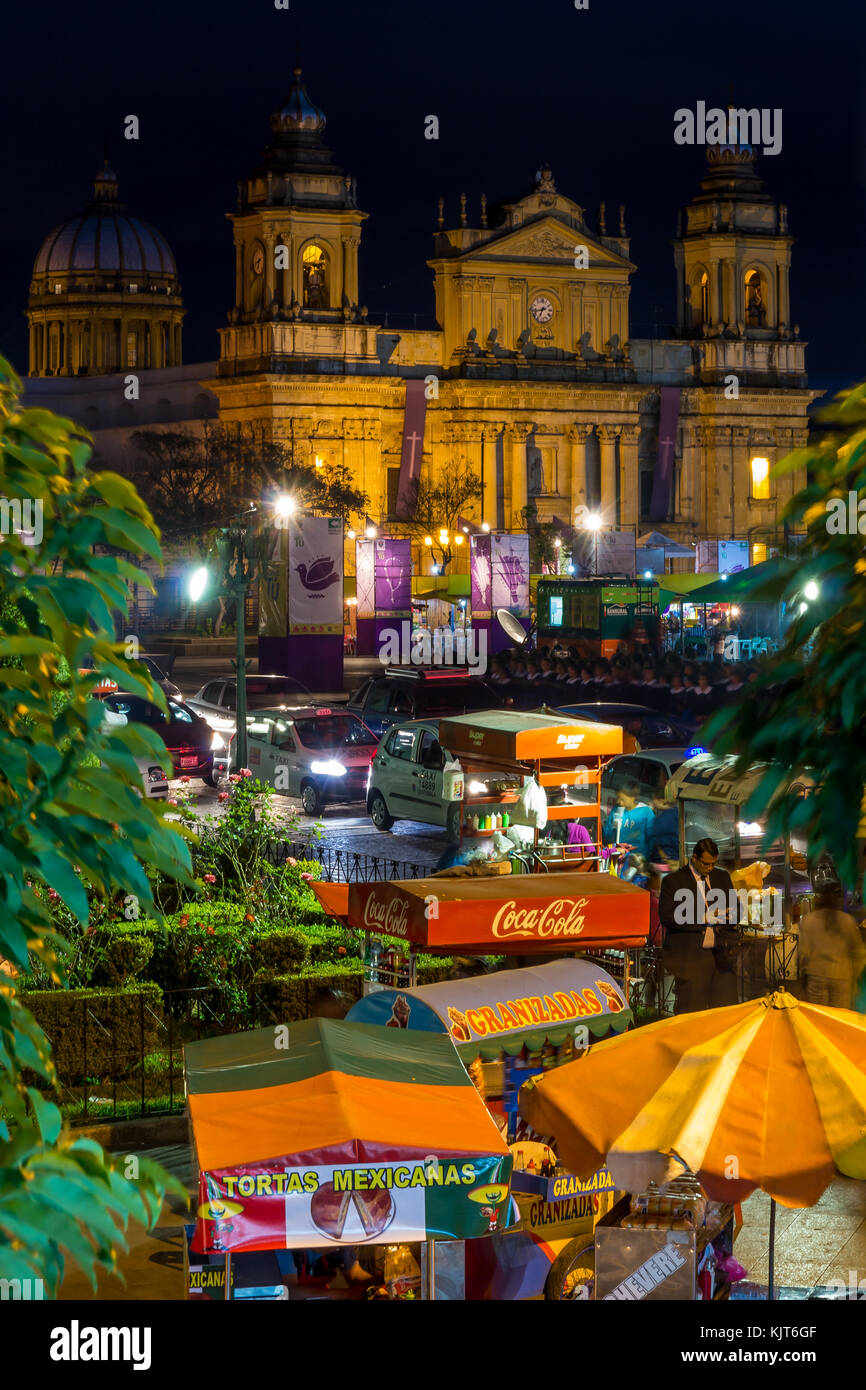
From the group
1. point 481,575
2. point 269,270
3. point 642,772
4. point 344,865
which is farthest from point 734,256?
point 344,865

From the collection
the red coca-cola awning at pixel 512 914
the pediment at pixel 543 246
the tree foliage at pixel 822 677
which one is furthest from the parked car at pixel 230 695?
the pediment at pixel 543 246

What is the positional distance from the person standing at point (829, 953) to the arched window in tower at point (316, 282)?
206ft

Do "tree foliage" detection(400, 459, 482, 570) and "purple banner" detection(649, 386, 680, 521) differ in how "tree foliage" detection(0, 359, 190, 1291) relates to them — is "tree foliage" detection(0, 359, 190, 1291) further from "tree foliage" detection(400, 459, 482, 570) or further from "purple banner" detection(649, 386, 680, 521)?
"purple banner" detection(649, 386, 680, 521)

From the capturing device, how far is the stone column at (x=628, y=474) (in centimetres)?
7906

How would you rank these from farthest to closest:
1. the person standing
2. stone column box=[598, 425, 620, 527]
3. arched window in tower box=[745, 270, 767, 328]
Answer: arched window in tower box=[745, 270, 767, 328] < stone column box=[598, 425, 620, 527] < the person standing

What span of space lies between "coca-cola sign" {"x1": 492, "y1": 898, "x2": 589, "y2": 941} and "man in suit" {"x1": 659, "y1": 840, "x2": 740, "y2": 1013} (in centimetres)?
165

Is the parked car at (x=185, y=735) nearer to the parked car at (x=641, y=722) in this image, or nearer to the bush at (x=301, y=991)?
the parked car at (x=641, y=722)

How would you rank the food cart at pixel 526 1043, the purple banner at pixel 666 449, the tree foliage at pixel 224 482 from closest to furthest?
the food cart at pixel 526 1043, the tree foliage at pixel 224 482, the purple banner at pixel 666 449

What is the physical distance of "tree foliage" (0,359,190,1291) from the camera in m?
4.01

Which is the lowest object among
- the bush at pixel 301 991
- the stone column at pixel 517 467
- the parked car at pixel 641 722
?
the bush at pixel 301 991

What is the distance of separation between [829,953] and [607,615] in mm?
32160

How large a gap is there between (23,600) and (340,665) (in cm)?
3286

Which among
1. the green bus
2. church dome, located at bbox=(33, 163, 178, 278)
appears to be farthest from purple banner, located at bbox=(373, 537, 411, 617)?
church dome, located at bbox=(33, 163, 178, 278)
